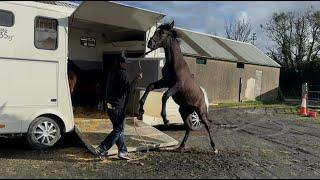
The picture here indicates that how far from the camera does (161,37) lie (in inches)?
349

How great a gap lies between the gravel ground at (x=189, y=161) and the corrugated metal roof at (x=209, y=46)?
15551mm

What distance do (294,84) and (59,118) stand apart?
1524 inches

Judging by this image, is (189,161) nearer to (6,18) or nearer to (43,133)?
(43,133)

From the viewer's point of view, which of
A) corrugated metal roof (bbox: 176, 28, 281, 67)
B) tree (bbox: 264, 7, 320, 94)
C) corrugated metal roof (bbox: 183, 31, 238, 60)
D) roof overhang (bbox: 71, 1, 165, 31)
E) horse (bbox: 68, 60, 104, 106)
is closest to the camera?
roof overhang (bbox: 71, 1, 165, 31)

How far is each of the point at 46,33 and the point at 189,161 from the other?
3.91m

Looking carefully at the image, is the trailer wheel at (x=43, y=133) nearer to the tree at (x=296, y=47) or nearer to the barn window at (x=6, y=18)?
the barn window at (x=6, y=18)

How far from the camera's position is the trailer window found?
30.7 feet

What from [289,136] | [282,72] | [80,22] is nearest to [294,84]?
[282,72]

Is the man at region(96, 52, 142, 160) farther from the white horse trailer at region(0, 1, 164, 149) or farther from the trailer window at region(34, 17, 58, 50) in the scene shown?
the trailer window at region(34, 17, 58, 50)

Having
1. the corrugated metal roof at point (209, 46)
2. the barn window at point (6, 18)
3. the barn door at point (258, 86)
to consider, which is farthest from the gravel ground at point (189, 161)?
the barn door at point (258, 86)

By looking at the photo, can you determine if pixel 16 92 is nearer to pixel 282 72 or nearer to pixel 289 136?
pixel 289 136

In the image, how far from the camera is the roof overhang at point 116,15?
9436mm

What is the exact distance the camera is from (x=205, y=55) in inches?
1037

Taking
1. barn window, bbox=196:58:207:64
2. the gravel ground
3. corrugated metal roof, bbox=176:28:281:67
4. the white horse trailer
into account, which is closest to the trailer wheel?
the white horse trailer
